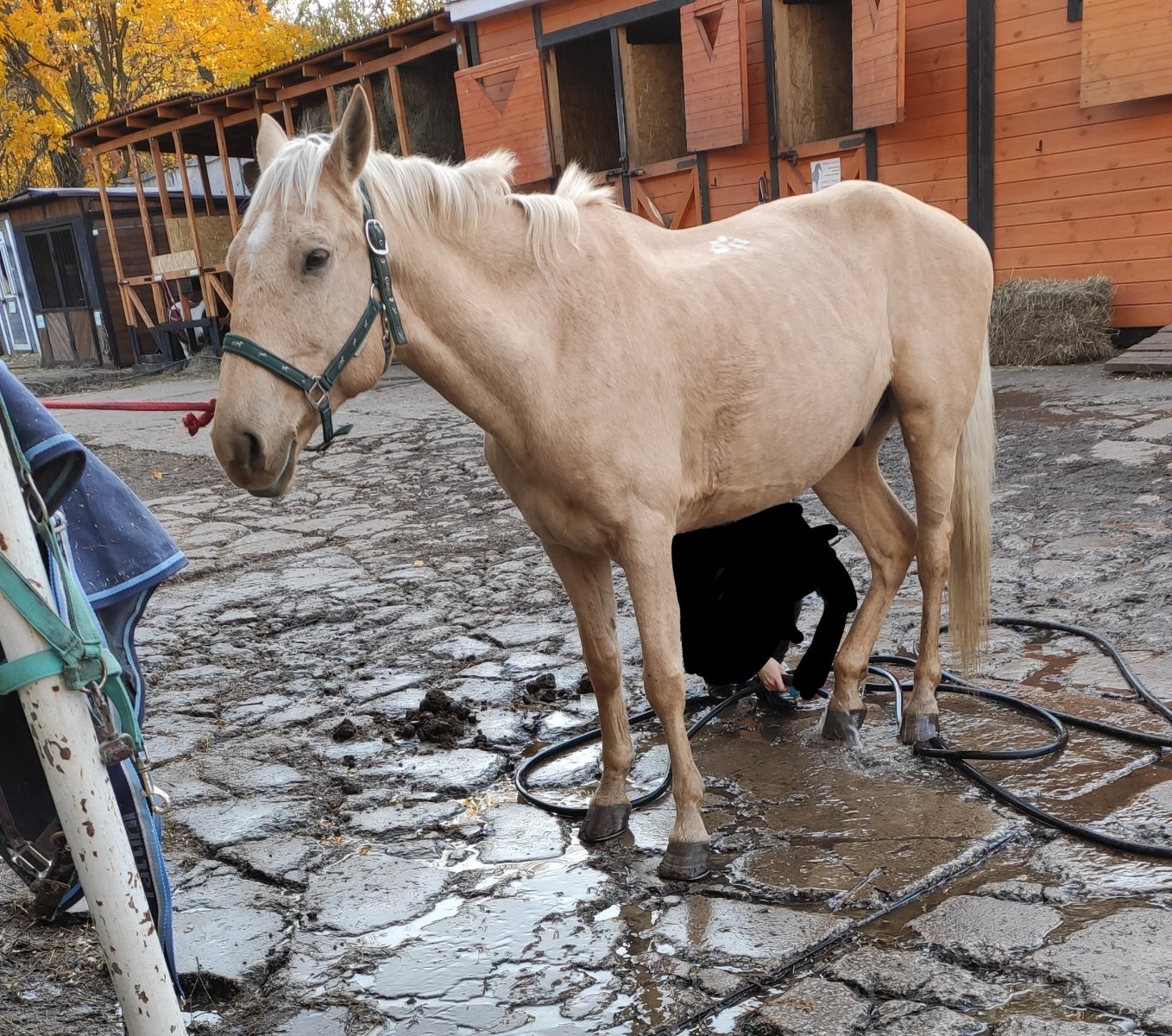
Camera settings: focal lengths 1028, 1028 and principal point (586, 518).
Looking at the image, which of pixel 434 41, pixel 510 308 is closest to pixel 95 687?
pixel 510 308

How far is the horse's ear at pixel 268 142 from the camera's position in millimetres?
2396

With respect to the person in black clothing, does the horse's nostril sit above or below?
above

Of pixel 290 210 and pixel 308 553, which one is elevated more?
pixel 290 210

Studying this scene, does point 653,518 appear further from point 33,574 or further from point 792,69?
point 792,69

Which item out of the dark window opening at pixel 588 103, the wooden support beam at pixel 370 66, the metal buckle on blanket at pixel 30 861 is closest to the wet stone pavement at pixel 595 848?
the metal buckle on blanket at pixel 30 861

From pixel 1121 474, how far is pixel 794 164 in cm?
631

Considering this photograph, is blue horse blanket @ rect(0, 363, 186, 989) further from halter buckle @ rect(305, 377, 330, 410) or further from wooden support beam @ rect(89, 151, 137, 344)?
wooden support beam @ rect(89, 151, 137, 344)

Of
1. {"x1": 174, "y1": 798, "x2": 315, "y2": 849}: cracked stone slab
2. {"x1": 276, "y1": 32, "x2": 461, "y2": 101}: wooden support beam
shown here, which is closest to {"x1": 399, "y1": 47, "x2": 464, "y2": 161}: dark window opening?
{"x1": 276, "y1": 32, "x2": 461, "y2": 101}: wooden support beam

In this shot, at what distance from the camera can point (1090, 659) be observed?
3.49 metres

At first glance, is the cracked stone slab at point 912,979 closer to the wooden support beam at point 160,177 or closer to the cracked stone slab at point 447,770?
the cracked stone slab at point 447,770

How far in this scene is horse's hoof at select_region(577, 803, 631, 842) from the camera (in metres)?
2.80

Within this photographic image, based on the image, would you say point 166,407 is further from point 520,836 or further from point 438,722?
point 438,722

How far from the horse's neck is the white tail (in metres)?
1.69

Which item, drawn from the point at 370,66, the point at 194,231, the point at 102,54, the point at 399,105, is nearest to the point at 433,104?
the point at 370,66
